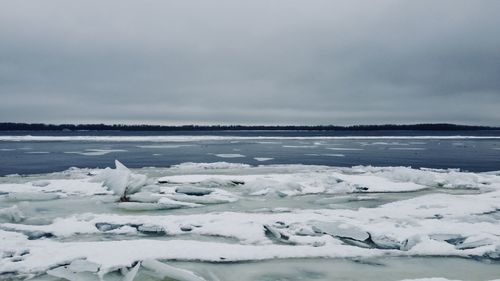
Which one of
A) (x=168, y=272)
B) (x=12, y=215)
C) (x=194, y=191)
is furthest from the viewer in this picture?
(x=194, y=191)

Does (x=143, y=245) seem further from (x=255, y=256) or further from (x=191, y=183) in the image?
(x=191, y=183)

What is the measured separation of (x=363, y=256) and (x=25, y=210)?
211 inches

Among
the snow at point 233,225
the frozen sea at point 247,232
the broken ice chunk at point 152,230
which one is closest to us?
the frozen sea at point 247,232

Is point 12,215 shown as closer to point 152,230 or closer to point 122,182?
point 122,182

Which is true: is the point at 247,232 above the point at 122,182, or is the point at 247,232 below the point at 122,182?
below

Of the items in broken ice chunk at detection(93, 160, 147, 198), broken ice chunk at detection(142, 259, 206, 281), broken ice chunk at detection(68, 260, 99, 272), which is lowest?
broken ice chunk at detection(68, 260, 99, 272)

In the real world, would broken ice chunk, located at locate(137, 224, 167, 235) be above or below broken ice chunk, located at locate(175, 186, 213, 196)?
below

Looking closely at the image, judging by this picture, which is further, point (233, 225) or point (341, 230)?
point (233, 225)

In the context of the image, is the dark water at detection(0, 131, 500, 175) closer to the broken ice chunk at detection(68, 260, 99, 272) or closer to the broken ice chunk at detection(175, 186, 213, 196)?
the broken ice chunk at detection(175, 186, 213, 196)

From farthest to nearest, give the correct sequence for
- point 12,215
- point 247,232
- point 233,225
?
1. point 12,215
2. point 233,225
3. point 247,232

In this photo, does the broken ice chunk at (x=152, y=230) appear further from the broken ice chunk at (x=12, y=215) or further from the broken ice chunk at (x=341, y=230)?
the broken ice chunk at (x=341, y=230)

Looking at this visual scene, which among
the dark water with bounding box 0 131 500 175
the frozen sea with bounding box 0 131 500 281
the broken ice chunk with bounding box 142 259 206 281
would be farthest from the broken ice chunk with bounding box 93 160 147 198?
the dark water with bounding box 0 131 500 175

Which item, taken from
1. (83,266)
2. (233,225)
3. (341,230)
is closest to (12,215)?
(83,266)

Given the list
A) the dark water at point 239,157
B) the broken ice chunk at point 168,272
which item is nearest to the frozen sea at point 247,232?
the broken ice chunk at point 168,272
